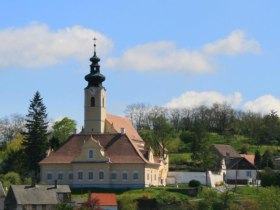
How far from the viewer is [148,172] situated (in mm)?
83812

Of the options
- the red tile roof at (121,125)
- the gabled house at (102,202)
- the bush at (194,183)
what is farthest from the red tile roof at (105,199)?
the red tile roof at (121,125)

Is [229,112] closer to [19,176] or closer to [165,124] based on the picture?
[165,124]

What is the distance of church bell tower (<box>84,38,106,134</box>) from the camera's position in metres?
90.5

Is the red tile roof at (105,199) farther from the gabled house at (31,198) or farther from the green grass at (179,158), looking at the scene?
the green grass at (179,158)

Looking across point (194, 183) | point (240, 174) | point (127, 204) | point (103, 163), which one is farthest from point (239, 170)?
point (127, 204)

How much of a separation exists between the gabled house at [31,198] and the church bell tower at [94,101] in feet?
59.6

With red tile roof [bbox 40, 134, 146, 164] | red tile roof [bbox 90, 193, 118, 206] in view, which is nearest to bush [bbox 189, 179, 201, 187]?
red tile roof [bbox 40, 134, 146, 164]

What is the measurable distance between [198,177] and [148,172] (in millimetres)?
5811

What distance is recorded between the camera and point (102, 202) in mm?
70438

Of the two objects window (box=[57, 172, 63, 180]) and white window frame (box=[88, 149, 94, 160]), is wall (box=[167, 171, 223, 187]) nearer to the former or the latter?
white window frame (box=[88, 149, 94, 160])

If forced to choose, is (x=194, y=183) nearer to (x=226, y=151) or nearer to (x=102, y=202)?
(x=102, y=202)

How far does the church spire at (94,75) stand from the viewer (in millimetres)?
90375

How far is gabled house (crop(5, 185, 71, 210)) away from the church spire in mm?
19684

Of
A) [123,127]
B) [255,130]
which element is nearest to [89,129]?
[123,127]
